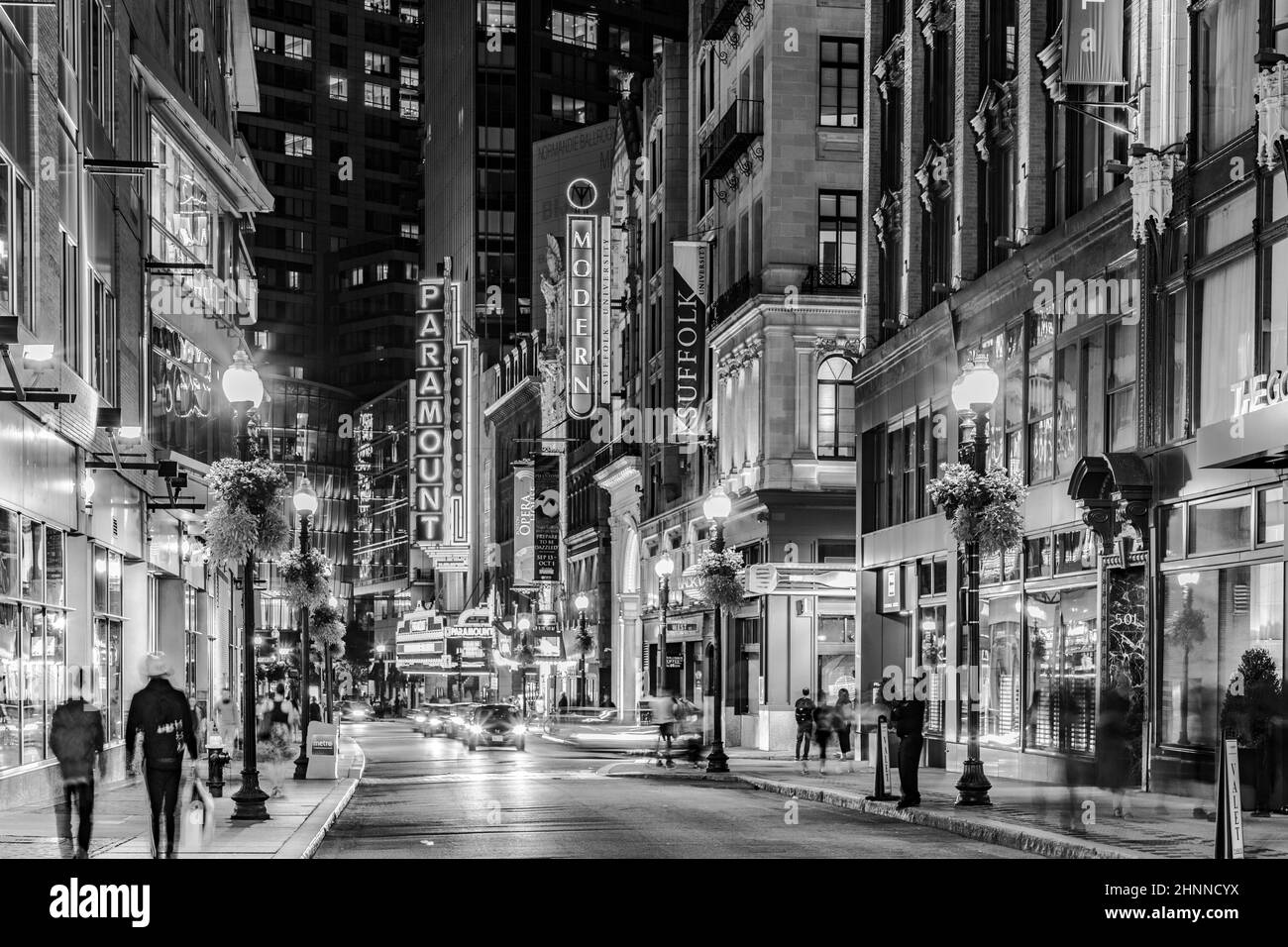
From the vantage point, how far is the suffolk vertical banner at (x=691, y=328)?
209 feet

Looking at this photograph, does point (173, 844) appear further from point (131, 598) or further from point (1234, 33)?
point (131, 598)

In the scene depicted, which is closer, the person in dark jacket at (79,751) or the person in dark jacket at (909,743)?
the person in dark jacket at (79,751)

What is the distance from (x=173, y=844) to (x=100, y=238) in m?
20.8

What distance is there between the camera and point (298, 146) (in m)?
199

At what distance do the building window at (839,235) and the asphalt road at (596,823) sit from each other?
2087 cm

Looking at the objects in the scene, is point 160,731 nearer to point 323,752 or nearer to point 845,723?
point 323,752

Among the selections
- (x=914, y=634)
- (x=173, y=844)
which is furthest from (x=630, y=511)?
(x=173, y=844)

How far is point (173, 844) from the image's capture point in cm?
1745

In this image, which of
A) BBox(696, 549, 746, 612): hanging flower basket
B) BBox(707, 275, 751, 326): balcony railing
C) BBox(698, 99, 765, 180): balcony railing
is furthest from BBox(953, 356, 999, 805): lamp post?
BBox(698, 99, 765, 180): balcony railing

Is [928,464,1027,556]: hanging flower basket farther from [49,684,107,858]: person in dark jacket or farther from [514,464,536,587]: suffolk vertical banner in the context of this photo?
[514,464,536,587]: suffolk vertical banner

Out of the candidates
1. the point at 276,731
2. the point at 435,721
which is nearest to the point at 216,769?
the point at 276,731

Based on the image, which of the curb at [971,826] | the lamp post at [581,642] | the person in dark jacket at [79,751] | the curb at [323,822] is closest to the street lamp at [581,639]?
the lamp post at [581,642]

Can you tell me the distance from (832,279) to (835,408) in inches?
156

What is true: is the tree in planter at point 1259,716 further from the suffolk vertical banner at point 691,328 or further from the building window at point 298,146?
the building window at point 298,146
